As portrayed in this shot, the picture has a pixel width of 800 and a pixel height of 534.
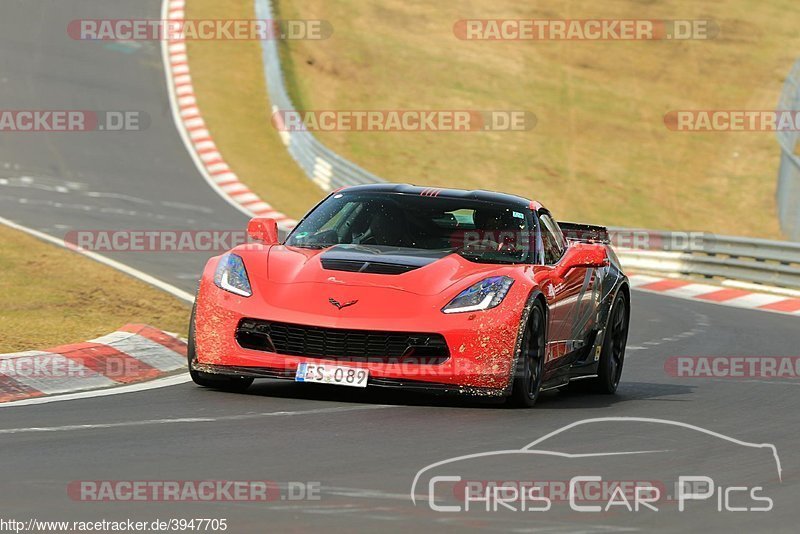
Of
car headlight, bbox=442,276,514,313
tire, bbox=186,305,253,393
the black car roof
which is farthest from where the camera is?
the black car roof

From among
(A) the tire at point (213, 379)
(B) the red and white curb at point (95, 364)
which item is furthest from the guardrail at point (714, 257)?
(A) the tire at point (213, 379)

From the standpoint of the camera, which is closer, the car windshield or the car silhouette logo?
the car silhouette logo

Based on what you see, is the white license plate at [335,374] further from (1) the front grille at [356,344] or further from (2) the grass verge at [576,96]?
(2) the grass verge at [576,96]

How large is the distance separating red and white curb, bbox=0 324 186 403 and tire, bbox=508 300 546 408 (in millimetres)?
2431

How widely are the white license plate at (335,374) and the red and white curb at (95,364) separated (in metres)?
1.48

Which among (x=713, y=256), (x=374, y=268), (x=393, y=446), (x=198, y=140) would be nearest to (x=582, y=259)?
(x=374, y=268)

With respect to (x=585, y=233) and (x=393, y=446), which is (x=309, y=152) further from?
(x=393, y=446)

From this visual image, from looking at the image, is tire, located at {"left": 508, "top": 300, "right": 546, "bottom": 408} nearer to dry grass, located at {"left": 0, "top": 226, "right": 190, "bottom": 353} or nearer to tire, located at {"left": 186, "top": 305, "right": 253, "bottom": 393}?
tire, located at {"left": 186, "top": 305, "right": 253, "bottom": 393}

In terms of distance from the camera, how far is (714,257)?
22984mm

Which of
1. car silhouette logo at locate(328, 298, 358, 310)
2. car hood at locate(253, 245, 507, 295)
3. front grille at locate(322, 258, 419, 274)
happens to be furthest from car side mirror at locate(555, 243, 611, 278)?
car silhouette logo at locate(328, 298, 358, 310)

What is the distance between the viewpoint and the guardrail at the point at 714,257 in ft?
71.1

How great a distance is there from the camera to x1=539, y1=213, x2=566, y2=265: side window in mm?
10289

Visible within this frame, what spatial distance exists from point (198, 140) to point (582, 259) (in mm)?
19692

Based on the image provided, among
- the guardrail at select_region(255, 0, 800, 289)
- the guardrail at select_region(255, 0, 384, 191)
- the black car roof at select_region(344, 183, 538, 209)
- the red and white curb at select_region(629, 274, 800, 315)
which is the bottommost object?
the red and white curb at select_region(629, 274, 800, 315)
